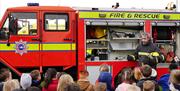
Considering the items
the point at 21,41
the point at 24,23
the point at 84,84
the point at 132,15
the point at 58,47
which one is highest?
the point at 132,15

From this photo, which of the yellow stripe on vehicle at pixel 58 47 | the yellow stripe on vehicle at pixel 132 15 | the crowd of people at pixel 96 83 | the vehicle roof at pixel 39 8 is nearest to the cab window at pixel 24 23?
the vehicle roof at pixel 39 8

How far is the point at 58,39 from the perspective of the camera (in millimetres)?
11086

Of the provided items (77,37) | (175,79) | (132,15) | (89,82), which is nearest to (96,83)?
(89,82)

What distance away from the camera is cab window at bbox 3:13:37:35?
10.9 metres

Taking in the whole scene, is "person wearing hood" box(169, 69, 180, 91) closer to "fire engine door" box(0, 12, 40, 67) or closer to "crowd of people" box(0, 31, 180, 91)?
"crowd of people" box(0, 31, 180, 91)

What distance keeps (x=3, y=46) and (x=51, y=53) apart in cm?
124

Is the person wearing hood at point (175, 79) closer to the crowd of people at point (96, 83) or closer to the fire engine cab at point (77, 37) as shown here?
the crowd of people at point (96, 83)

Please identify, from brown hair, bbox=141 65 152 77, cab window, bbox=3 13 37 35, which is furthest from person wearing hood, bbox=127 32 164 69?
brown hair, bbox=141 65 152 77

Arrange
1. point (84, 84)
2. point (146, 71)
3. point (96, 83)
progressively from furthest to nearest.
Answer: point (84, 84) → point (146, 71) → point (96, 83)

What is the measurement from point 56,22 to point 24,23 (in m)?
0.83

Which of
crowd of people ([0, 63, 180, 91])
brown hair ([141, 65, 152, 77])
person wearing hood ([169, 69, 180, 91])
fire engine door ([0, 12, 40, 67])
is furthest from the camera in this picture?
fire engine door ([0, 12, 40, 67])

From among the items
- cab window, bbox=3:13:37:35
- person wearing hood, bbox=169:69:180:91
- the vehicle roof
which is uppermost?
the vehicle roof

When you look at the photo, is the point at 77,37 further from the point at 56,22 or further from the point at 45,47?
the point at 45,47

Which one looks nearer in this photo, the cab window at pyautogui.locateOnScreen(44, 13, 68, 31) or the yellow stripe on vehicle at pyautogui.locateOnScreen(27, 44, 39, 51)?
the yellow stripe on vehicle at pyautogui.locateOnScreen(27, 44, 39, 51)
